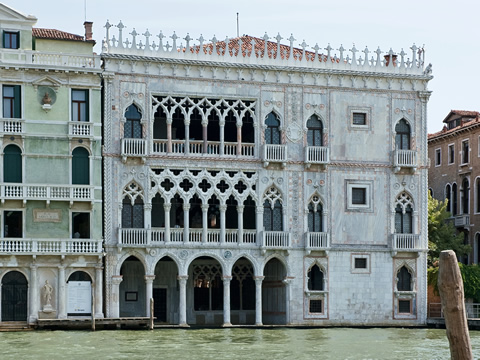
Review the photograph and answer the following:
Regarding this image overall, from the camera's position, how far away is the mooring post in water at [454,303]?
15.8 m

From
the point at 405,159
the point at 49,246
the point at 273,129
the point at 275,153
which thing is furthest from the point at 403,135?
the point at 49,246

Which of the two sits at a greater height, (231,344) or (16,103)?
(16,103)

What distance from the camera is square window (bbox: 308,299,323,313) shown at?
41656 millimetres

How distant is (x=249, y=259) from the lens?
1619 inches

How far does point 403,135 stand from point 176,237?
9.66 metres

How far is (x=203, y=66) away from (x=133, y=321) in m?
9.55

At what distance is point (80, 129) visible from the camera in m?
39.7

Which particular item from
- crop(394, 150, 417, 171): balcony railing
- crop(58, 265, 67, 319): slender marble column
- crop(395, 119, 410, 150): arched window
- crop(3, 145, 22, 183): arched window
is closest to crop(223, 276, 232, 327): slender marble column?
crop(58, 265, 67, 319): slender marble column

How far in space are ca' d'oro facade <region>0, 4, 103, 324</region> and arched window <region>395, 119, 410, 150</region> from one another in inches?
451

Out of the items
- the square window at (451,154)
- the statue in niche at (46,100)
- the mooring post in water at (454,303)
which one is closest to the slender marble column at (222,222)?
the statue in niche at (46,100)

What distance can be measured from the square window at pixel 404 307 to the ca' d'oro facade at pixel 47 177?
11.2 meters

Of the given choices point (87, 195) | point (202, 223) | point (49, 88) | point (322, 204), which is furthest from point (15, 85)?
point (322, 204)

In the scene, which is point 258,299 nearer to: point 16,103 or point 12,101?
point 16,103

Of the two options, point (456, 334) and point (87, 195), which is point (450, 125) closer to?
point (87, 195)
